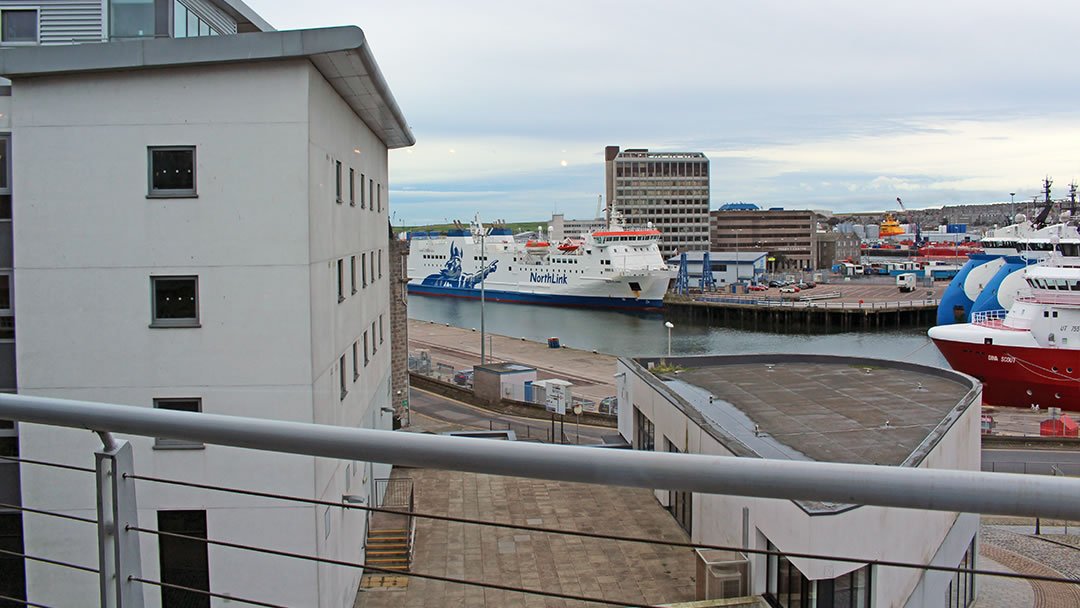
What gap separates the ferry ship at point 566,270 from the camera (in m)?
64.3

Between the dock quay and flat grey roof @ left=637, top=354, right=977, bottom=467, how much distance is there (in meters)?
41.6

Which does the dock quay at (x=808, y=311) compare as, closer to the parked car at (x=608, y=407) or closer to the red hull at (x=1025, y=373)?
the red hull at (x=1025, y=373)

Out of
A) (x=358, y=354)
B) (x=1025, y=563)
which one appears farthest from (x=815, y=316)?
(x=358, y=354)

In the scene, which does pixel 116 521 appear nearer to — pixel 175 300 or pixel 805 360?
pixel 175 300

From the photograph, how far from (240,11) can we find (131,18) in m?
3.88

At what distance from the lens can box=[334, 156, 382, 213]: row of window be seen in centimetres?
973

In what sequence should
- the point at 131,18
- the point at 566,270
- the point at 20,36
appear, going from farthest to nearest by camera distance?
the point at 566,270 < the point at 20,36 < the point at 131,18

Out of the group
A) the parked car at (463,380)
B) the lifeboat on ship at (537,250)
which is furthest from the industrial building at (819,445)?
the lifeboat on ship at (537,250)

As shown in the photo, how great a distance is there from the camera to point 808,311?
58.1 meters

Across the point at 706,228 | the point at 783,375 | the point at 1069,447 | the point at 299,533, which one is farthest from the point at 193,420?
the point at 706,228

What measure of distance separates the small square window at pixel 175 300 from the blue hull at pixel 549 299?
5721 centimetres

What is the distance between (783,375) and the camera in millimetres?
14406

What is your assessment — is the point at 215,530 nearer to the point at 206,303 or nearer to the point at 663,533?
the point at 206,303

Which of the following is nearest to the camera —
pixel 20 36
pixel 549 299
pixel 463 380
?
pixel 20 36
